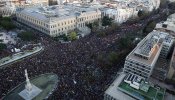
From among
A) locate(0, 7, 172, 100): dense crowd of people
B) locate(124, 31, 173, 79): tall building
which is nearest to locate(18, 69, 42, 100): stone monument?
locate(0, 7, 172, 100): dense crowd of people

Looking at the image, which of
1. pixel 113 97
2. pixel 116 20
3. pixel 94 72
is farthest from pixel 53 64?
pixel 116 20

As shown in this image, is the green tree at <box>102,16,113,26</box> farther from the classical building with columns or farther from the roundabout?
the roundabout

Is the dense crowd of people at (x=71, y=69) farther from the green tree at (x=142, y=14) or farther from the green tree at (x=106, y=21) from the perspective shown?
the green tree at (x=142, y=14)

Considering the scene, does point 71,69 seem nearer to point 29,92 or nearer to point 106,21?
point 29,92

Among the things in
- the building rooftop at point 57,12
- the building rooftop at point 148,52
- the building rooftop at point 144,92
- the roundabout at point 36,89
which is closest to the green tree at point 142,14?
the building rooftop at point 57,12

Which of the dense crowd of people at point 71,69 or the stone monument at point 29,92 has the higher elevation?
the dense crowd of people at point 71,69

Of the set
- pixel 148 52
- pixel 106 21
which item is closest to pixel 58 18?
pixel 106 21

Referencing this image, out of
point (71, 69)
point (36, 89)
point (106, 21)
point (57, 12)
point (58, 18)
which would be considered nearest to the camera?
point (36, 89)
